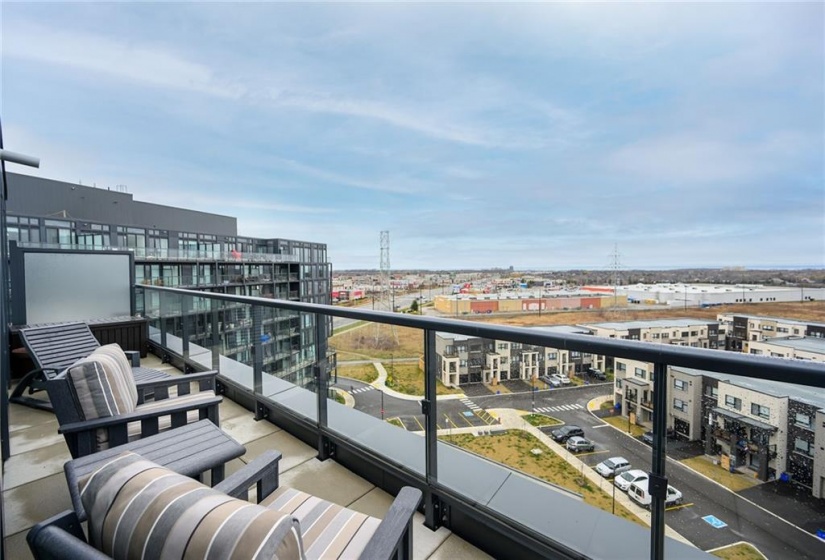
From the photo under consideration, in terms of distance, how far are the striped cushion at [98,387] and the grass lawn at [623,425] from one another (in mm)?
2730

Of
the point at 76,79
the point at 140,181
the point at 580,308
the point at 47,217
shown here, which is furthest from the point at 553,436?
the point at 140,181

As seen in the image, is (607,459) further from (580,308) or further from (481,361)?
(580,308)

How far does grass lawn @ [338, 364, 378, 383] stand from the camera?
248 cm

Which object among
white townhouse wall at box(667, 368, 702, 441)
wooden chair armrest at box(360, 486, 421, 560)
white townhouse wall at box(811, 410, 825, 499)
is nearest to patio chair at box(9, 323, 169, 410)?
wooden chair armrest at box(360, 486, 421, 560)

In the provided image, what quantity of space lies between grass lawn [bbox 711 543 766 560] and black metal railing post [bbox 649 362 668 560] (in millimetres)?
165

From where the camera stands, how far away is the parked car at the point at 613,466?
4.74 feet

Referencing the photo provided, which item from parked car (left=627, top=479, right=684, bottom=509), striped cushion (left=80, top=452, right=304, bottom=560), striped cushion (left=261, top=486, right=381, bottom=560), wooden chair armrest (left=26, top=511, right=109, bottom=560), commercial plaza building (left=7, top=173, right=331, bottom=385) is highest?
commercial plaza building (left=7, top=173, right=331, bottom=385)

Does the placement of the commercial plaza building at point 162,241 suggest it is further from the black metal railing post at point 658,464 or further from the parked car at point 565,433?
the black metal railing post at point 658,464

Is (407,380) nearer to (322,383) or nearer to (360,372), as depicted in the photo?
(360,372)

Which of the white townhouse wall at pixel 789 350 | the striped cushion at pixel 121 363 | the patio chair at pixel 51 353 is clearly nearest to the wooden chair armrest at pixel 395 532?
the white townhouse wall at pixel 789 350

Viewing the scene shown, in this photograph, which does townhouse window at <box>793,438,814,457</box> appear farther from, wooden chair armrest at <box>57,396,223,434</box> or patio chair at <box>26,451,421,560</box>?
wooden chair armrest at <box>57,396,223,434</box>

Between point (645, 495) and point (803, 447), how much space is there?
0.51 m

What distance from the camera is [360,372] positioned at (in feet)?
8.49

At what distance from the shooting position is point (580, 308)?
62.6 ft
